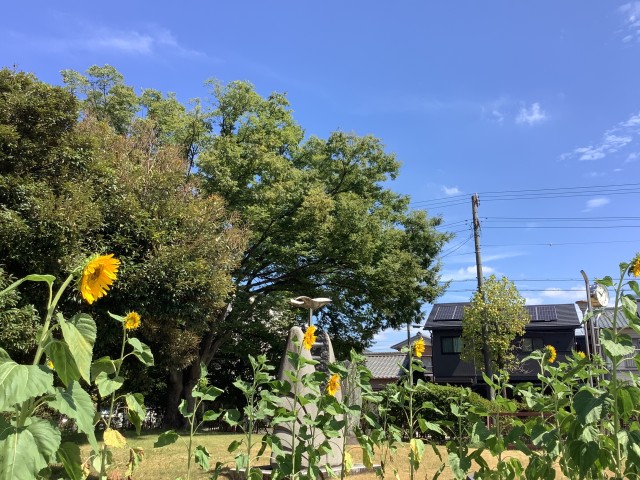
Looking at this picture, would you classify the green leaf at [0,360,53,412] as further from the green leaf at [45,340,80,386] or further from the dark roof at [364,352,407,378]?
the dark roof at [364,352,407,378]

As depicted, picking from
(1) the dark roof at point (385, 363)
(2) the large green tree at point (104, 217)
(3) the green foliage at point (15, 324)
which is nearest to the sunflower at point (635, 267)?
(3) the green foliage at point (15, 324)

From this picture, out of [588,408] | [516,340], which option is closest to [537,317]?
[516,340]

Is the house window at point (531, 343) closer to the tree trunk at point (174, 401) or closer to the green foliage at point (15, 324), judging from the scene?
the tree trunk at point (174, 401)

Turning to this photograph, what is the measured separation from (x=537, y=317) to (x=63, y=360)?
90.7 feet

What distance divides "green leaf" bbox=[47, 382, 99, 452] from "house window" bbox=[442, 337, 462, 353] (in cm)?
2650

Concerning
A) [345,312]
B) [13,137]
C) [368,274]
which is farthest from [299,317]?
[13,137]

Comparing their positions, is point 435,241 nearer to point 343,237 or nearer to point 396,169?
point 396,169

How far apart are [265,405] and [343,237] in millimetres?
11264

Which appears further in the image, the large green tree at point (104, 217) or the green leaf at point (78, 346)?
the large green tree at point (104, 217)

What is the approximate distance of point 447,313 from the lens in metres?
27.8

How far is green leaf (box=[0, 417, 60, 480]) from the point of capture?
114 cm

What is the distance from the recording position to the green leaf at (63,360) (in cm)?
132

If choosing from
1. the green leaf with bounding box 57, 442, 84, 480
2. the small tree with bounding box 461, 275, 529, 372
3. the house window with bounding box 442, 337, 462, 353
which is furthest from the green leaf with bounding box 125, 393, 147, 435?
the house window with bounding box 442, 337, 462, 353

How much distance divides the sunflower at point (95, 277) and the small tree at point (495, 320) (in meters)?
16.8
